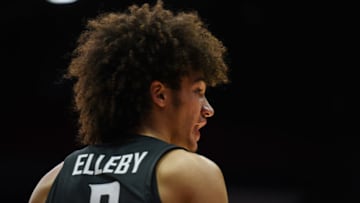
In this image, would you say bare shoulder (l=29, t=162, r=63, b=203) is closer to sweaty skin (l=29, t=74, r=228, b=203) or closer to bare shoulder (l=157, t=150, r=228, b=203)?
sweaty skin (l=29, t=74, r=228, b=203)

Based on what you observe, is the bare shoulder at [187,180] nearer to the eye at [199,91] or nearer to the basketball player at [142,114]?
the basketball player at [142,114]

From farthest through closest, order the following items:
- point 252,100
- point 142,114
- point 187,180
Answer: point 252,100, point 142,114, point 187,180

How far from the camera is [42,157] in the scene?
4504mm

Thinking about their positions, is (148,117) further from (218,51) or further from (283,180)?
(283,180)

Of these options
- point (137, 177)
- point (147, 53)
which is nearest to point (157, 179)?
point (137, 177)

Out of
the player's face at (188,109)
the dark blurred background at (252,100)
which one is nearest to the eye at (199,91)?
the player's face at (188,109)

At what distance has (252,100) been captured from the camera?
4711 mm

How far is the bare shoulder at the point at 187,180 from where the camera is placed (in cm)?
131

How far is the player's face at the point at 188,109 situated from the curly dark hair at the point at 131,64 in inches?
1.0

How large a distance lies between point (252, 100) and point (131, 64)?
10.9 feet

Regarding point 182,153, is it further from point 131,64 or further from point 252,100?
point 252,100

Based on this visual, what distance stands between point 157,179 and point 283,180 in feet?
10.5

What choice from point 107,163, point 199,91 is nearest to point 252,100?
point 199,91

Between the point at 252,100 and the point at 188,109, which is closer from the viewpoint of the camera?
the point at 188,109
